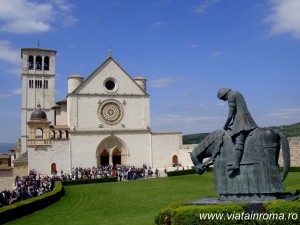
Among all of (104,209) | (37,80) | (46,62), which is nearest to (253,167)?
(104,209)

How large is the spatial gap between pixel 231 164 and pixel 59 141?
41.1 metres

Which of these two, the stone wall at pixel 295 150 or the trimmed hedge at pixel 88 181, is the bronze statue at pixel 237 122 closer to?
the trimmed hedge at pixel 88 181

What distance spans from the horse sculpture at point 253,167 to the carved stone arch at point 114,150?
42.0 metres

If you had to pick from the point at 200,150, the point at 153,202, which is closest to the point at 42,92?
the point at 153,202

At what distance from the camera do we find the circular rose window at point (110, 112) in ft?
176

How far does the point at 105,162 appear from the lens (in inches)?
2146

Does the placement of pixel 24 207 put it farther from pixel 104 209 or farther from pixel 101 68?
pixel 101 68

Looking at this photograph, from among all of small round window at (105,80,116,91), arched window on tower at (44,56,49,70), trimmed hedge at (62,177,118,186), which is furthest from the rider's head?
arched window on tower at (44,56,49,70)

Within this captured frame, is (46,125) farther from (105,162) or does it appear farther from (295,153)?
(295,153)

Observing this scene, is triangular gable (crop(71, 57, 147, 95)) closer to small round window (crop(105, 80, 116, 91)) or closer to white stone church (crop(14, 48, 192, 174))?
white stone church (crop(14, 48, 192, 174))

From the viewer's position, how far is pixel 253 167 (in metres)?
11.3

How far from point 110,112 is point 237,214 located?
4462 centimetres

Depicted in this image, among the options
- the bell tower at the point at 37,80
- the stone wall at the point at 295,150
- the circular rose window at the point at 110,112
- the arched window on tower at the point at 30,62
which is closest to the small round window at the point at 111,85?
the circular rose window at the point at 110,112

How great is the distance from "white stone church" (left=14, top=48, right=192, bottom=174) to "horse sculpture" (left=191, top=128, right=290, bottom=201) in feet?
132
